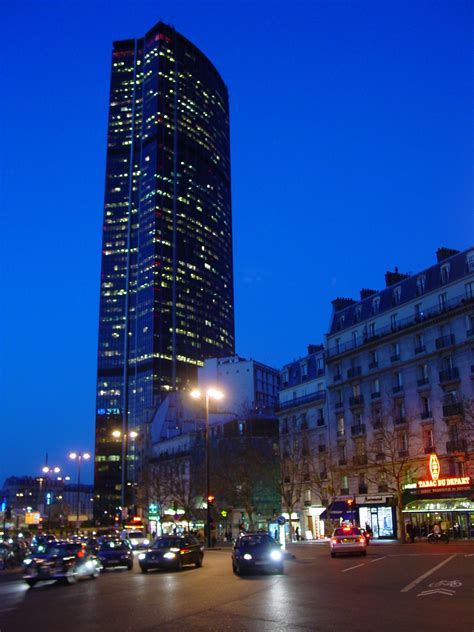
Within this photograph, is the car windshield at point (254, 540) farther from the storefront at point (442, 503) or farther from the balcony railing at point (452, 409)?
the balcony railing at point (452, 409)

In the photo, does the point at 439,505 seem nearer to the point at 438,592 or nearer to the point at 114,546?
the point at 114,546

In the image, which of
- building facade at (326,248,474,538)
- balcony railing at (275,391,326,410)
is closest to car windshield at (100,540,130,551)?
building facade at (326,248,474,538)

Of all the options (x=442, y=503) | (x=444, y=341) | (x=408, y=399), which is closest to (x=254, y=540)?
(x=442, y=503)

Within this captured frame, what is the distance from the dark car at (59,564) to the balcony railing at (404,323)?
37.4 m

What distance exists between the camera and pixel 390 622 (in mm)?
12273

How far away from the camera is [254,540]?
25875 mm

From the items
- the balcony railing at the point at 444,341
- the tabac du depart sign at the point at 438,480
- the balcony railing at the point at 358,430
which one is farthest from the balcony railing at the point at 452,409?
the balcony railing at the point at 358,430

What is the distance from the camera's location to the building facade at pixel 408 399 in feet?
175

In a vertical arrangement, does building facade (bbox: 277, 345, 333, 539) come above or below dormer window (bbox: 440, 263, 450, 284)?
below

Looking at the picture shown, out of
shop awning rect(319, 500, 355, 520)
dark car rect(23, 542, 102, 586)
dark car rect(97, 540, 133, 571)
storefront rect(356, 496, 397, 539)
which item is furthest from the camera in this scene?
storefront rect(356, 496, 397, 539)

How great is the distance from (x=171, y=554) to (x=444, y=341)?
1348 inches

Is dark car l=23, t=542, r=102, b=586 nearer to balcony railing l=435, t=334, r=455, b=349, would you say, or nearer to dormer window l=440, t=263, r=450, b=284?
balcony railing l=435, t=334, r=455, b=349

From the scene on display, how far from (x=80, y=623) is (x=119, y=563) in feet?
66.0

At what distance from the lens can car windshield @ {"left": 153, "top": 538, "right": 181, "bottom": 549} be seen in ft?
96.5
